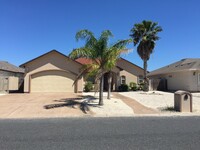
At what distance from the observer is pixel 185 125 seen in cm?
1007

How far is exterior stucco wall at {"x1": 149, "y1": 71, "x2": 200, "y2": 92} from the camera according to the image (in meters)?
28.7

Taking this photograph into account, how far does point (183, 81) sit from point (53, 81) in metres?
15.9

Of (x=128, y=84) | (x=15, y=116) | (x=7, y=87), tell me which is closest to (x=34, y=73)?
(x=7, y=87)

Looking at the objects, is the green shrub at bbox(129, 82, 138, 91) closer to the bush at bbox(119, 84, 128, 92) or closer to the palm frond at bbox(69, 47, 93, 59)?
the bush at bbox(119, 84, 128, 92)

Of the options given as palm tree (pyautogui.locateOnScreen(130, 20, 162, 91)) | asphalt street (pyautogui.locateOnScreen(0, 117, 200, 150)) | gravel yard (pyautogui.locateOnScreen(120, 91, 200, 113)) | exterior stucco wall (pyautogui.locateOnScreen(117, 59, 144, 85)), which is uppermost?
palm tree (pyautogui.locateOnScreen(130, 20, 162, 91))

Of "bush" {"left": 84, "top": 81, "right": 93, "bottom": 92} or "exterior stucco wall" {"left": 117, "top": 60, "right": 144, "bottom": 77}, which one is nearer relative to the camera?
"bush" {"left": 84, "top": 81, "right": 93, "bottom": 92}

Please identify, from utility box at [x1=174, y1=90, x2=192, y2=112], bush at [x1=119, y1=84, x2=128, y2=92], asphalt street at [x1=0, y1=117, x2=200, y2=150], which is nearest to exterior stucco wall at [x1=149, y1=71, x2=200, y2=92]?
bush at [x1=119, y1=84, x2=128, y2=92]

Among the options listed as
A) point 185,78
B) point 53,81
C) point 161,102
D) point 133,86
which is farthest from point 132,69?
point 161,102

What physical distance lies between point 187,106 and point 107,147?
9302 millimetres

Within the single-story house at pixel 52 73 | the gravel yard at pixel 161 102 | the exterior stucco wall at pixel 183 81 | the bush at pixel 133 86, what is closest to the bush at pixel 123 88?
the bush at pixel 133 86

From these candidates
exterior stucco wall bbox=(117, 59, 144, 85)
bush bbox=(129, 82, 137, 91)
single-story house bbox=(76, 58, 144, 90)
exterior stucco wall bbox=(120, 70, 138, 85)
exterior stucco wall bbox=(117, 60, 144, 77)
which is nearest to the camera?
single-story house bbox=(76, 58, 144, 90)

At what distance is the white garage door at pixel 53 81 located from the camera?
27.8 meters

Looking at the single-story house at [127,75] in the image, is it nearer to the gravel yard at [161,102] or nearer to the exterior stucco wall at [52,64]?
the exterior stucco wall at [52,64]

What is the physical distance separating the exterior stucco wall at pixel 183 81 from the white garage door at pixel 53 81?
13652mm
